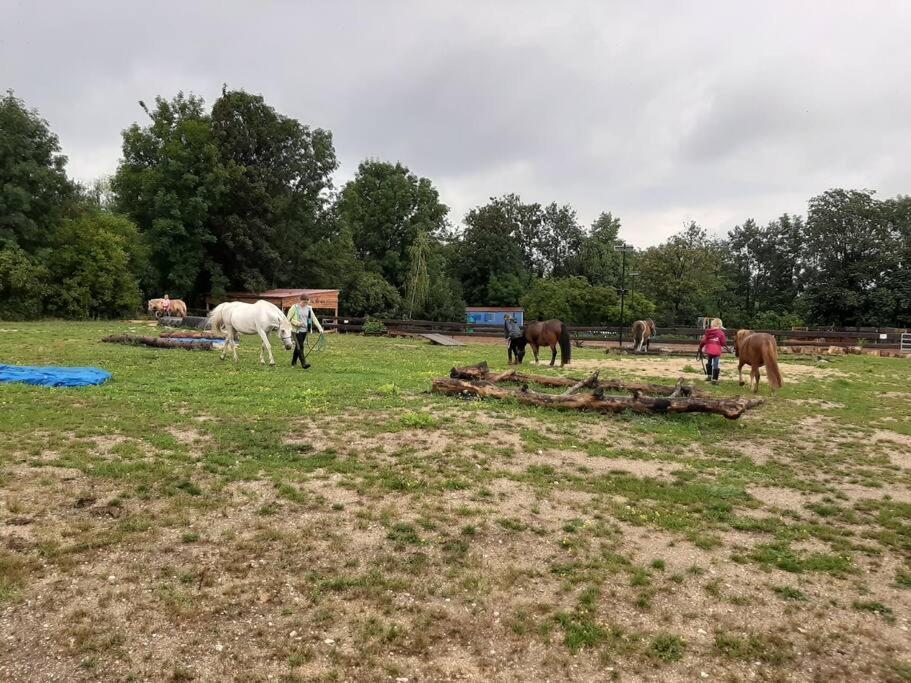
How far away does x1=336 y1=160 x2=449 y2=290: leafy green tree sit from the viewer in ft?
175

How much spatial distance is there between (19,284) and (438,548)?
124 feet

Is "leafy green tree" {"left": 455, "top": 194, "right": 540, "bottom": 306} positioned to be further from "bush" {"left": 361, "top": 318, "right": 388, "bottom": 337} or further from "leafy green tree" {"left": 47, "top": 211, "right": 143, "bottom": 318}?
"leafy green tree" {"left": 47, "top": 211, "right": 143, "bottom": 318}

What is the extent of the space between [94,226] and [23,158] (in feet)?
18.3

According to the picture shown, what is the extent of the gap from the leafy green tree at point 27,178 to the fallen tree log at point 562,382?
36.0 meters

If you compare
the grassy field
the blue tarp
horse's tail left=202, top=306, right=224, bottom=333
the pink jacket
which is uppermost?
horse's tail left=202, top=306, right=224, bottom=333

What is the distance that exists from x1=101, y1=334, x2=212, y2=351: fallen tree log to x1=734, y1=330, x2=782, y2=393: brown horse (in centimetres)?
1585

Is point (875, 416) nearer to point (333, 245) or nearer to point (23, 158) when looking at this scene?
point (333, 245)

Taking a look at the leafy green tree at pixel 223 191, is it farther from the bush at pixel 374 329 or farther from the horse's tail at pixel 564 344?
the horse's tail at pixel 564 344

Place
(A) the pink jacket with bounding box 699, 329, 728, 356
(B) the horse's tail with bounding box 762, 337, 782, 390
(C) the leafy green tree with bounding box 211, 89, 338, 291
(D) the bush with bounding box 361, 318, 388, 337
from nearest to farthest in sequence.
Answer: (B) the horse's tail with bounding box 762, 337, 782, 390
(A) the pink jacket with bounding box 699, 329, 728, 356
(D) the bush with bounding box 361, 318, 388, 337
(C) the leafy green tree with bounding box 211, 89, 338, 291

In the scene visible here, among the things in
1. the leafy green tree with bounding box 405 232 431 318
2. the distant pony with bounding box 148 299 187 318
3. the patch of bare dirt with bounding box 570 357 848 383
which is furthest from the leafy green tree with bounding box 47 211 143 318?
the patch of bare dirt with bounding box 570 357 848 383

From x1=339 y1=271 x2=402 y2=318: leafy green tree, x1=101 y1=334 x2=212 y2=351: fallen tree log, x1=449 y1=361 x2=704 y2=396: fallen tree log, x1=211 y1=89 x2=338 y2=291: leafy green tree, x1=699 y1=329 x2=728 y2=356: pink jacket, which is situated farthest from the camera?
x1=339 y1=271 x2=402 y2=318: leafy green tree

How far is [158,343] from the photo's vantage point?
57.9 feet

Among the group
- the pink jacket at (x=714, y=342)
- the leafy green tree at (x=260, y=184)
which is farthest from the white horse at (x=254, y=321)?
the leafy green tree at (x=260, y=184)

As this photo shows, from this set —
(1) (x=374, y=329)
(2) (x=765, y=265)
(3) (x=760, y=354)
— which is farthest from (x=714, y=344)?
Answer: (2) (x=765, y=265)
